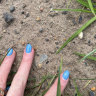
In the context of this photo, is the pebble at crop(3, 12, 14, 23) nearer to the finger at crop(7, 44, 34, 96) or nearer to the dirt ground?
the dirt ground

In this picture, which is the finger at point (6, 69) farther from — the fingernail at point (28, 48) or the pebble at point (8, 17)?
the pebble at point (8, 17)

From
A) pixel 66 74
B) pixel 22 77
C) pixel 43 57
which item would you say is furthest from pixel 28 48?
pixel 66 74

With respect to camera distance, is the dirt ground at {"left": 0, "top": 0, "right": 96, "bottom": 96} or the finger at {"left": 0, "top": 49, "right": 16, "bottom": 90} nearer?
the dirt ground at {"left": 0, "top": 0, "right": 96, "bottom": 96}

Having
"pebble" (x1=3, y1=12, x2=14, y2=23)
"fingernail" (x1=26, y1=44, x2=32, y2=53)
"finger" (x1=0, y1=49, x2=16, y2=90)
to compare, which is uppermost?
"pebble" (x1=3, y1=12, x2=14, y2=23)

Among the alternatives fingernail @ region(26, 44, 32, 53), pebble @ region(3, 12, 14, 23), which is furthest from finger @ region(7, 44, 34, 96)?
pebble @ region(3, 12, 14, 23)

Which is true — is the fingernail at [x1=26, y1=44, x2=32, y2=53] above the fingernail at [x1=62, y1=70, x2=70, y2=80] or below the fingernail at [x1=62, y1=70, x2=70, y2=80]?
above

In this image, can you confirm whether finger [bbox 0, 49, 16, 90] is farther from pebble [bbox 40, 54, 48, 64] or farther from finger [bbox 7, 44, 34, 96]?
pebble [bbox 40, 54, 48, 64]
